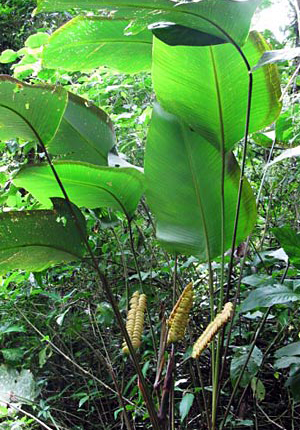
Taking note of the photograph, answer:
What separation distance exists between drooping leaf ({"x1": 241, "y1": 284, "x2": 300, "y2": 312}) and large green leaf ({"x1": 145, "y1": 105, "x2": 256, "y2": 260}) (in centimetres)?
15

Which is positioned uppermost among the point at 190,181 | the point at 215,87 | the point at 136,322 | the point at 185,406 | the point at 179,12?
the point at 179,12

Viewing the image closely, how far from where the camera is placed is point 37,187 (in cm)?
112

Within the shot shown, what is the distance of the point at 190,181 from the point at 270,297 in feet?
1.10

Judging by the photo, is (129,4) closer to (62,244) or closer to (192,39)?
(192,39)

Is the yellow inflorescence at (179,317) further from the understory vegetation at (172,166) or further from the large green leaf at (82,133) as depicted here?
the large green leaf at (82,133)

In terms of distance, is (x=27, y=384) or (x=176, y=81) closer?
(x=176, y=81)

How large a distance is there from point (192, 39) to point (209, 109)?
0.89ft

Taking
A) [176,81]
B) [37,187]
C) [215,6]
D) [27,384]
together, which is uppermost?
[215,6]

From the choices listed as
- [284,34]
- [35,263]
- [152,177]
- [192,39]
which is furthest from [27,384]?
[284,34]

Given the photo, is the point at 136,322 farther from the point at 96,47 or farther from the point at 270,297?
the point at 96,47

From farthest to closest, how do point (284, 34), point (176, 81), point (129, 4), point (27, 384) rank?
1. point (284, 34)
2. point (27, 384)
3. point (176, 81)
4. point (129, 4)

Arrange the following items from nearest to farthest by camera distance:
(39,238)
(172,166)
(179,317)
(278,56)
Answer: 1. (278,56)
2. (179,317)
3. (39,238)
4. (172,166)

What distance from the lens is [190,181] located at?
1.13 meters

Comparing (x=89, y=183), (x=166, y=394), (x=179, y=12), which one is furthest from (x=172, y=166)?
(x=166, y=394)
